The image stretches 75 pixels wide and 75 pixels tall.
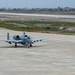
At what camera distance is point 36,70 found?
34.3 metres

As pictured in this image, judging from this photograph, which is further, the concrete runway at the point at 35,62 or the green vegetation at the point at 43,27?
the green vegetation at the point at 43,27

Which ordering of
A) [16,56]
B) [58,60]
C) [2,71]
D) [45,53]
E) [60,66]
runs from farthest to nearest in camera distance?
[45,53]
[16,56]
[58,60]
[60,66]
[2,71]

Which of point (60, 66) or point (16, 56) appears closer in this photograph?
point (60, 66)

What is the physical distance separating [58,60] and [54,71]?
22.6 feet

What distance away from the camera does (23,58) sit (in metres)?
42.5

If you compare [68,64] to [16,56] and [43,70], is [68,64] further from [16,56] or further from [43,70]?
[16,56]

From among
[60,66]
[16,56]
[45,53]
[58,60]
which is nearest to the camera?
[60,66]

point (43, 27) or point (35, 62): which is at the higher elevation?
point (35, 62)

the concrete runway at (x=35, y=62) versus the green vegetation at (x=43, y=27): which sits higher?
the concrete runway at (x=35, y=62)

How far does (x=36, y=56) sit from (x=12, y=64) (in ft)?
23.0

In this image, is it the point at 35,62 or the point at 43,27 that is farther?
the point at 43,27

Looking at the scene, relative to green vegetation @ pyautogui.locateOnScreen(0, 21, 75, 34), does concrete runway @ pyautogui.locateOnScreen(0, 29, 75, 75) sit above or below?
above

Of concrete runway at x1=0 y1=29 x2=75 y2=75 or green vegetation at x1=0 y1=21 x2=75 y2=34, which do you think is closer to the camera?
concrete runway at x1=0 y1=29 x2=75 y2=75

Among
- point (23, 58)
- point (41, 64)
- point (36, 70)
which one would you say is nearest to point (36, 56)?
point (23, 58)
